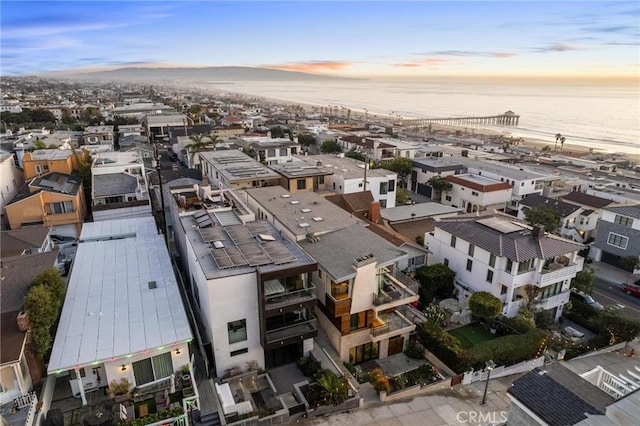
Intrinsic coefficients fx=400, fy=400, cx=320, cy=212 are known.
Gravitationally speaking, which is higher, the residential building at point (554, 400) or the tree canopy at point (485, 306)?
the residential building at point (554, 400)

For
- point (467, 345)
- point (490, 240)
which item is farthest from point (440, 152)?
point (467, 345)

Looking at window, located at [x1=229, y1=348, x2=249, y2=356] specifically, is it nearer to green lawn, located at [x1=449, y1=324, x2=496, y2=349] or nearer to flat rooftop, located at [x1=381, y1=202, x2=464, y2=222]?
green lawn, located at [x1=449, y1=324, x2=496, y2=349]

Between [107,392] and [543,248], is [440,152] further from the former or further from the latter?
[107,392]

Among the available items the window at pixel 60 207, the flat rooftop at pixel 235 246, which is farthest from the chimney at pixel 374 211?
the window at pixel 60 207

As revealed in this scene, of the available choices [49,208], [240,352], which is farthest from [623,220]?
[49,208]

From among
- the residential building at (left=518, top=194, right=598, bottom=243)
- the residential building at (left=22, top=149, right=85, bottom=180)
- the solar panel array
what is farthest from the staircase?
the residential building at (left=518, top=194, right=598, bottom=243)

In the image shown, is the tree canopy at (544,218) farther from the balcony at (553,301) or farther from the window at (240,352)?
the window at (240,352)

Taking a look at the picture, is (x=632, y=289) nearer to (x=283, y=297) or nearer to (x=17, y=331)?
(x=283, y=297)
